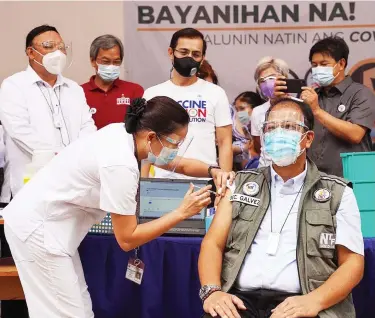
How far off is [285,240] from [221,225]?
24 centimetres

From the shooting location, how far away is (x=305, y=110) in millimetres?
2855

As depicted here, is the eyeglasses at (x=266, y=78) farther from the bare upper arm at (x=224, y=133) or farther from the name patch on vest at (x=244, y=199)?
the name patch on vest at (x=244, y=199)

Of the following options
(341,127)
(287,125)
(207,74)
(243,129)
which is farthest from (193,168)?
(243,129)

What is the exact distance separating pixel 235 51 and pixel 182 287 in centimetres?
213

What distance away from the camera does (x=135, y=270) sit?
125 inches

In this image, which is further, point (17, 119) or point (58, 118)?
point (58, 118)

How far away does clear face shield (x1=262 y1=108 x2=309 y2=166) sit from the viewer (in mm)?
2768

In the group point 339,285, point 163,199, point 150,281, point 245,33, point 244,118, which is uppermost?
point 245,33

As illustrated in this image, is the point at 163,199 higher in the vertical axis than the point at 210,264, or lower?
higher

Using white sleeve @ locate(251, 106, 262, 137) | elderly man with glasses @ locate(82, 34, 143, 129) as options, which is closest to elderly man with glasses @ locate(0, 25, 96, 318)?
elderly man with glasses @ locate(82, 34, 143, 129)

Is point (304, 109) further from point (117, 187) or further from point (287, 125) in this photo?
point (117, 187)

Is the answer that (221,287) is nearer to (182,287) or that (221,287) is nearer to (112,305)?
(182,287)

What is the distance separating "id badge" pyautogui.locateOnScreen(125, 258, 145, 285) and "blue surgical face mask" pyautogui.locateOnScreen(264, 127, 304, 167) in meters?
0.76

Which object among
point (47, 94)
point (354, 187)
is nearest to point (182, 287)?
point (354, 187)
